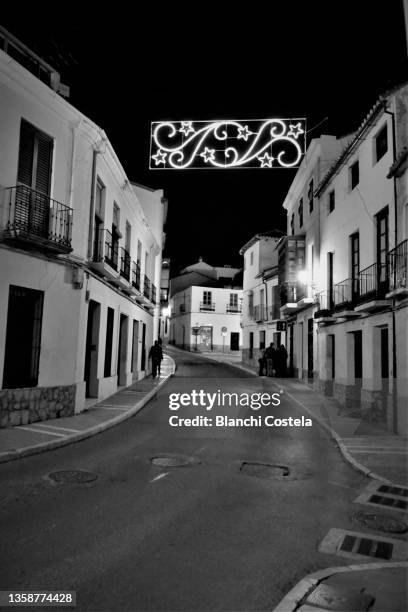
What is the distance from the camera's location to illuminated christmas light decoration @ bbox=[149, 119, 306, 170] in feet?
25.1

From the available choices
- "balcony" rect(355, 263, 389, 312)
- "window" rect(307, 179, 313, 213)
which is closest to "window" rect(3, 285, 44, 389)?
"balcony" rect(355, 263, 389, 312)

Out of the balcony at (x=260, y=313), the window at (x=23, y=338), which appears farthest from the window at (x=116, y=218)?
the balcony at (x=260, y=313)

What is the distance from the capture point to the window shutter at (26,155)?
10.5 m

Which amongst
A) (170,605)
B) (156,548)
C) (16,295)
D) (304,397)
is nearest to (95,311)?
(16,295)

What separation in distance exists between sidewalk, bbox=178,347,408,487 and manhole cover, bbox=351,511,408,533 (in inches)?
68.3

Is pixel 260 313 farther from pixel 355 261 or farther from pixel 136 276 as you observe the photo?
pixel 355 261

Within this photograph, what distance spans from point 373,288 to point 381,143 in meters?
4.17

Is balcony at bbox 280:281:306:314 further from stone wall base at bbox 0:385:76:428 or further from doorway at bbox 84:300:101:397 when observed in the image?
stone wall base at bbox 0:385:76:428

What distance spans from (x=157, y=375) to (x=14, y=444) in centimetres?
1635

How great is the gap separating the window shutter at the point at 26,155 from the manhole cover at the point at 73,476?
6601 mm

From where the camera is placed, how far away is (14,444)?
8102 millimetres

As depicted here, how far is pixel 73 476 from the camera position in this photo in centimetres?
659

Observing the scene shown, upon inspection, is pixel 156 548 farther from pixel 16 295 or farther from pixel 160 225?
pixel 160 225

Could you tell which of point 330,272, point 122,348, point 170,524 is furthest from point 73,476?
point 330,272
